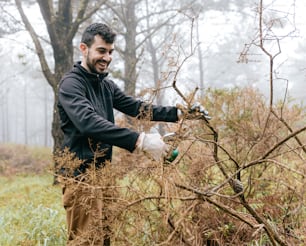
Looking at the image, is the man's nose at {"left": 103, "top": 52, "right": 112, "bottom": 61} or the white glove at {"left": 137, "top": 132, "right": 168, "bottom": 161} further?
the man's nose at {"left": 103, "top": 52, "right": 112, "bottom": 61}

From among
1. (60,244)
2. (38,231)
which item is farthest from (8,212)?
(60,244)

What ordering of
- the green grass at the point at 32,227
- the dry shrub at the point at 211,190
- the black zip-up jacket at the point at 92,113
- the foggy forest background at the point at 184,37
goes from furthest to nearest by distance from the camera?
the green grass at the point at 32,227
the foggy forest background at the point at 184,37
the black zip-up jacket at the point at 92,113
the dry shrub at the point at 211,190

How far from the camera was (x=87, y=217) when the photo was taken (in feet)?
8.55

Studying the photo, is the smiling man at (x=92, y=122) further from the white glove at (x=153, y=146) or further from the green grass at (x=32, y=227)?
the green grass at (x=32, y=227)

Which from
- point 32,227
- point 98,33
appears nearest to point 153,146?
point 98,33

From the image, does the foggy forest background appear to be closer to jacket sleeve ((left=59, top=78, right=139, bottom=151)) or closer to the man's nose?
the man's nose

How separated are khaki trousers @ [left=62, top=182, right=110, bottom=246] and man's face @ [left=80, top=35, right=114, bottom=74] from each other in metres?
0.92

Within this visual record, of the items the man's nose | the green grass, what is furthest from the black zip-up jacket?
the green grass

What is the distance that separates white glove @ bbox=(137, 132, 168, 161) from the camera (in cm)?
212

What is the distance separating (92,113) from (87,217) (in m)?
0.86

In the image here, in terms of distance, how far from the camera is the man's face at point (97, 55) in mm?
2658

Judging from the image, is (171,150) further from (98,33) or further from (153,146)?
(98,33)

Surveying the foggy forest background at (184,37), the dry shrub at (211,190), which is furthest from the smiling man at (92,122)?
A: the foggy forest background at (184,37)

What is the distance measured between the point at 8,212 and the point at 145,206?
3.25 meters
